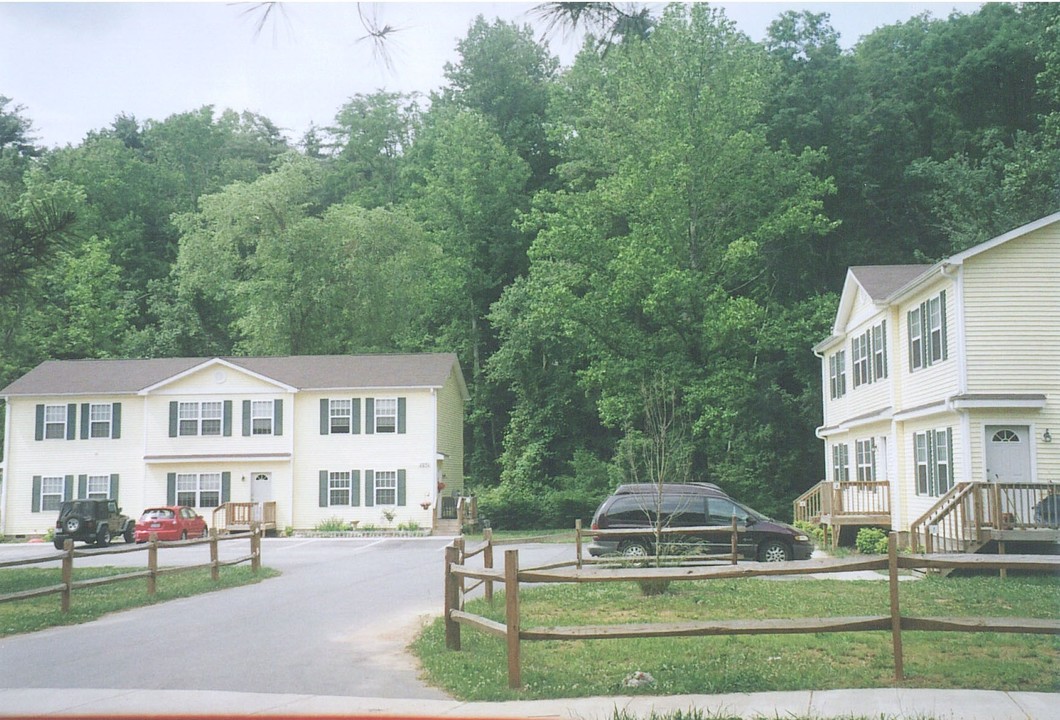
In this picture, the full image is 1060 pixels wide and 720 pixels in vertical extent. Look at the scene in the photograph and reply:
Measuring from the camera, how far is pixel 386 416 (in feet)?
120

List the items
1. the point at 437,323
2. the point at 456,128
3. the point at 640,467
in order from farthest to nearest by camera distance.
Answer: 1. the point at 437,323
2. the point at 456,128
3. the point at 640,467

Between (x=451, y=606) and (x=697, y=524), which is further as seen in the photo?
(x=697, y=524)

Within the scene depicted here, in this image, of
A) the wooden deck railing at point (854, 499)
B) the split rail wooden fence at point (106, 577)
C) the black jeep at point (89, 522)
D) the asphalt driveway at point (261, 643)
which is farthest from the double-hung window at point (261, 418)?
the wooden deck railing at point (854, 499)

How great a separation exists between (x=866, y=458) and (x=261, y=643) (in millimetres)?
20471

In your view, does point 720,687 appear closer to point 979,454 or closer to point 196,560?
point 979,454

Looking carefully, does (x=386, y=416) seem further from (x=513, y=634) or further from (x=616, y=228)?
(x=513, y=634)

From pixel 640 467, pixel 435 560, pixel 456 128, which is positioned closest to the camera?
pixel 435 560

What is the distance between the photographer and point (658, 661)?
374 inches

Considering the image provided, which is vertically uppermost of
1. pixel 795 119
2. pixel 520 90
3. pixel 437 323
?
pixel 520 90

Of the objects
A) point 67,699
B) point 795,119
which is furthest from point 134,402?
point 67,699

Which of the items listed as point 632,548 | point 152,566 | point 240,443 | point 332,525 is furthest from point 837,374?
point 152,566

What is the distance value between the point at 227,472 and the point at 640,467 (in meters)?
15.3

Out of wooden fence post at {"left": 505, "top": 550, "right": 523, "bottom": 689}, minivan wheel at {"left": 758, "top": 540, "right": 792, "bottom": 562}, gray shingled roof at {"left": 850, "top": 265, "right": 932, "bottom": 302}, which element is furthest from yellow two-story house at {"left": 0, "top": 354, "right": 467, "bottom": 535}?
wooden fence post at {"left": 505, "top": 550, "right": 523, "bottom": 689}

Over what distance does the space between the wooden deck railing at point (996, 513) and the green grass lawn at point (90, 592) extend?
12940mm
